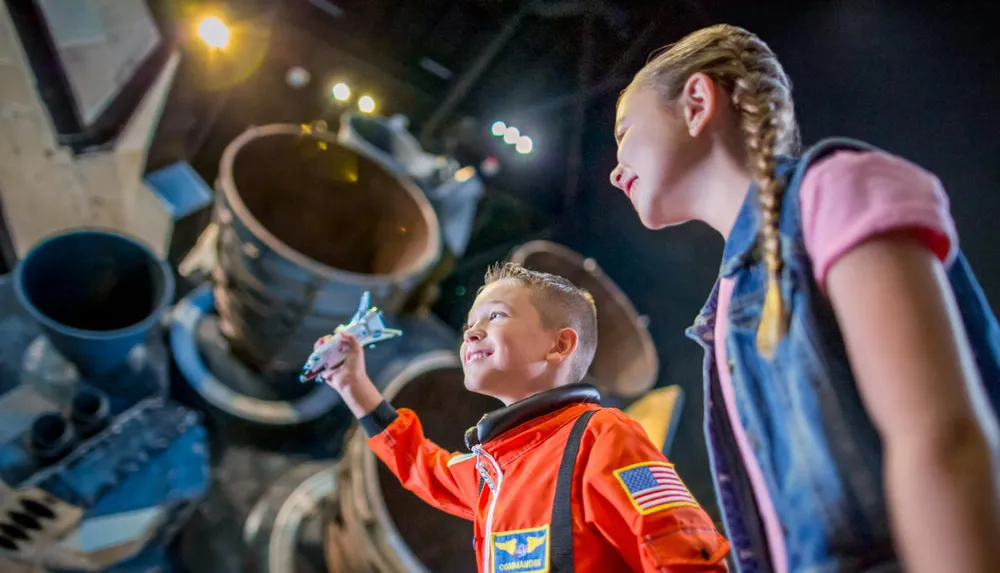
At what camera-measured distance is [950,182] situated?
3.88 feet

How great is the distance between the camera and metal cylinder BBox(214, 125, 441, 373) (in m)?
1.74

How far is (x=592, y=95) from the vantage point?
1.61 metres

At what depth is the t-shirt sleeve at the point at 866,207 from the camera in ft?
Result: 1.43

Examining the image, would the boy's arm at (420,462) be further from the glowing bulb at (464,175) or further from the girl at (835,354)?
the glowing bulb at (464,175)

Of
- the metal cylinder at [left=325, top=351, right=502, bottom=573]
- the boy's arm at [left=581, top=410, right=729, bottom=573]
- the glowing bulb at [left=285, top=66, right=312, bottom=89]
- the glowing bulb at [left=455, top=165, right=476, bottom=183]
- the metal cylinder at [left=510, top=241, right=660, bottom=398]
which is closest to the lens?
the boy's arm at [left=581, top=410, right=729, bottom=573]

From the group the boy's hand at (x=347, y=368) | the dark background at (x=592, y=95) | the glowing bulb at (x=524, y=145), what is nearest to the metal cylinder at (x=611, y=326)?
the dark background at (x=592, y=95)

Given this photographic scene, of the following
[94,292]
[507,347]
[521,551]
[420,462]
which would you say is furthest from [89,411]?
[521,551]

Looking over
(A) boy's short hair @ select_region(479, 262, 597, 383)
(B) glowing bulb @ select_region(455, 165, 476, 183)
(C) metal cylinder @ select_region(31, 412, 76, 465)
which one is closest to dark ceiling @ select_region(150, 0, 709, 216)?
(B) glowing bulb @ select_region(455, 165, 476, 183)

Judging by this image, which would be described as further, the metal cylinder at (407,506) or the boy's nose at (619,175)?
the metal cylinder at (407,506)

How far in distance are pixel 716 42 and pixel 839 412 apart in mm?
458

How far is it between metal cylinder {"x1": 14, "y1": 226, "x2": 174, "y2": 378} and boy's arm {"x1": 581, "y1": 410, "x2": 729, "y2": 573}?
1.39 m

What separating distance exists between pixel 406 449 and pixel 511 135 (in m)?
1.76

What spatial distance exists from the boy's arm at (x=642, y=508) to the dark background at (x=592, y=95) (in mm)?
905

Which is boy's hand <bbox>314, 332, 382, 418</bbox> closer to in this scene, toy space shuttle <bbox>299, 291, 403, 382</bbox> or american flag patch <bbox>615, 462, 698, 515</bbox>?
toy space shuttle <bbox>299, 291, 403, 382</bbox>
